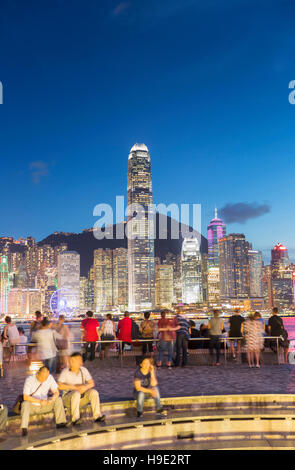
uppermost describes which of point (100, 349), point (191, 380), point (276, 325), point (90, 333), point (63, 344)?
point (276, 325)

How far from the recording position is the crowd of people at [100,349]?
25.3ft

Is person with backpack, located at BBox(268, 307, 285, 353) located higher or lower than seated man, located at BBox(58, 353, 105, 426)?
higher

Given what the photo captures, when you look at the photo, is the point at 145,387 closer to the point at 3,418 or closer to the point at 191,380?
the point at 3,418

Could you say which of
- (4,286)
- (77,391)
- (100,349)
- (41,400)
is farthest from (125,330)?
(4,286)

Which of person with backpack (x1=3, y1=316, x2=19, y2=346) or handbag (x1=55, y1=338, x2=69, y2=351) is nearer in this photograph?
handbag (x1=55, y1=338, x2=69, y2=351)

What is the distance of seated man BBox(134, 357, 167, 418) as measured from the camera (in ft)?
27.1

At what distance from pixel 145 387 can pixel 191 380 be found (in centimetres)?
288

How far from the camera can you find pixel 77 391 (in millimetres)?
7930

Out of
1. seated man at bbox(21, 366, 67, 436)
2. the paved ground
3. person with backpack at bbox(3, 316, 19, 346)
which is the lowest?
the paved ground

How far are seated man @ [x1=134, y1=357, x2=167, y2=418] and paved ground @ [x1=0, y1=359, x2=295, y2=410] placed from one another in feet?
3.25

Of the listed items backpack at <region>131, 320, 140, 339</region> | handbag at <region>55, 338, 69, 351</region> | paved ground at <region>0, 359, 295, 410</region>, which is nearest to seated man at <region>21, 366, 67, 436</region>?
paved ground at <region>0, 359, 295, 410</region>

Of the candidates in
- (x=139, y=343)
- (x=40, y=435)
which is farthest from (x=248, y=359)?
(x=40, y=435)

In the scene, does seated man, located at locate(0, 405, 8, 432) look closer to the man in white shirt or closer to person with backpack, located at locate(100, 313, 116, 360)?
the man in white shirt
